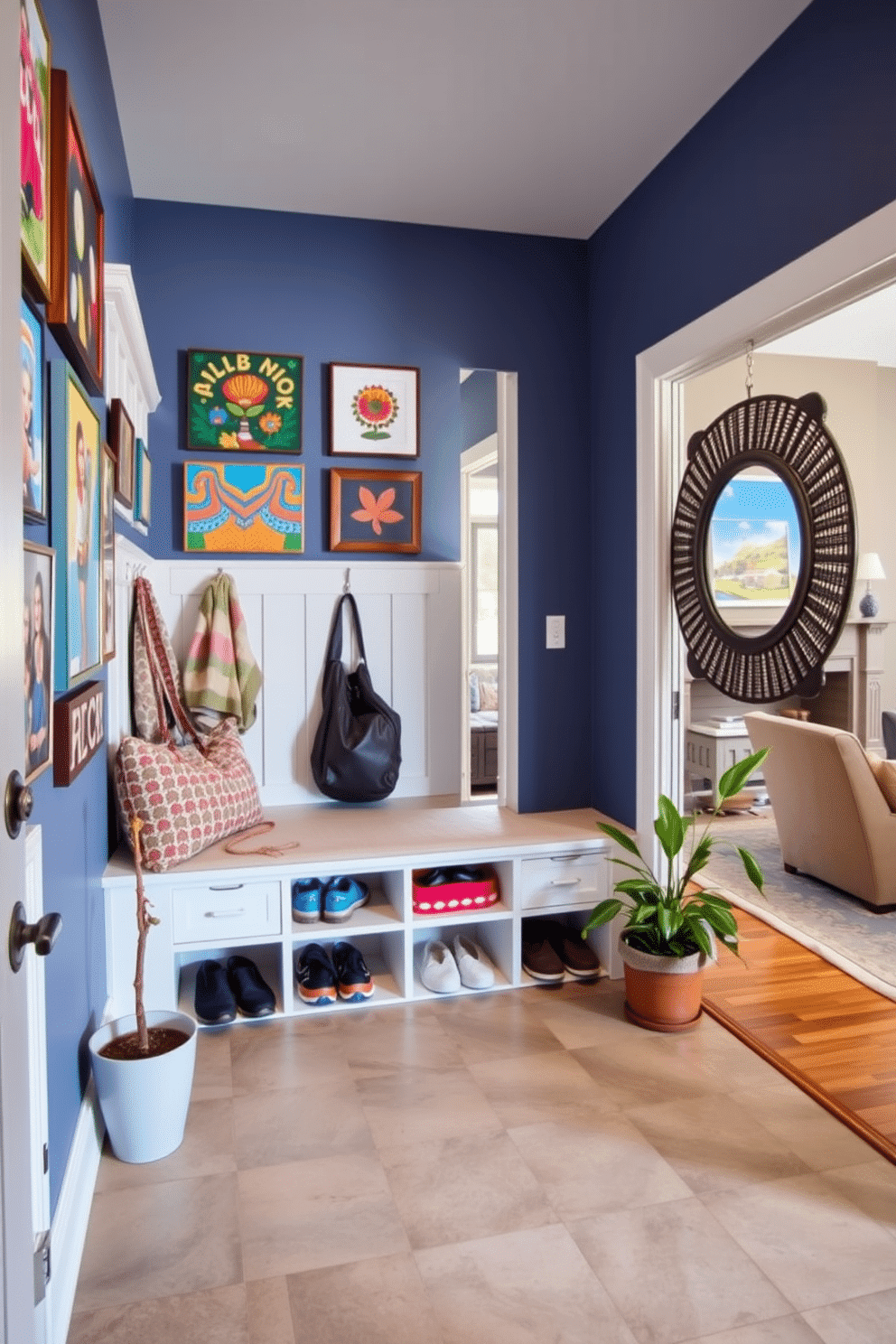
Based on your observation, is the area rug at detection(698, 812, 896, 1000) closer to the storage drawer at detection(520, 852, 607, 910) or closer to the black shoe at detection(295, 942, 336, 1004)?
the storage drawer at detection(520, 852, 607, 910)

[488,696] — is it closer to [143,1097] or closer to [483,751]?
[483,751]

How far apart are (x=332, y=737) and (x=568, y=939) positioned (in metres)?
1.00

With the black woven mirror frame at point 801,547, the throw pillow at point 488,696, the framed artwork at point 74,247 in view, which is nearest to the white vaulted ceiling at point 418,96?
the framed artwork at point 74,247

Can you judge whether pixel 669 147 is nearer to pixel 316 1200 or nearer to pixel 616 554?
pixel 616 554

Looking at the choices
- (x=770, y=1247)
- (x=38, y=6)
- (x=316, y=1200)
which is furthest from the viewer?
(x=316, y=1200)

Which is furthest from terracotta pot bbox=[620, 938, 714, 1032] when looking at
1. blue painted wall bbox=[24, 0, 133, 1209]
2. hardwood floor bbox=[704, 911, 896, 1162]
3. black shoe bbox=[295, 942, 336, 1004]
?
blue painted wall bbox=[24, 0, 133, 1209]

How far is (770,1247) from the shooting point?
1679mm

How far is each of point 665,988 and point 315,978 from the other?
99 cm

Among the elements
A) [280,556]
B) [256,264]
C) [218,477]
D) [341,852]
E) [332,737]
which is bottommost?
[341,852]

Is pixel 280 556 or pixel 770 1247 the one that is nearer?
pixel 770 1247

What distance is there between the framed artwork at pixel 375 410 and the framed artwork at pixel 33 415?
68.5 inches

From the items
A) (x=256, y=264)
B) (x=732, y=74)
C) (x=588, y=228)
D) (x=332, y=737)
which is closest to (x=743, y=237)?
(x=732, y=74)

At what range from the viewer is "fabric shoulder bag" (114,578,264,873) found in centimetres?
241

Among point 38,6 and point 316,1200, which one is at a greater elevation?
point 38,6
